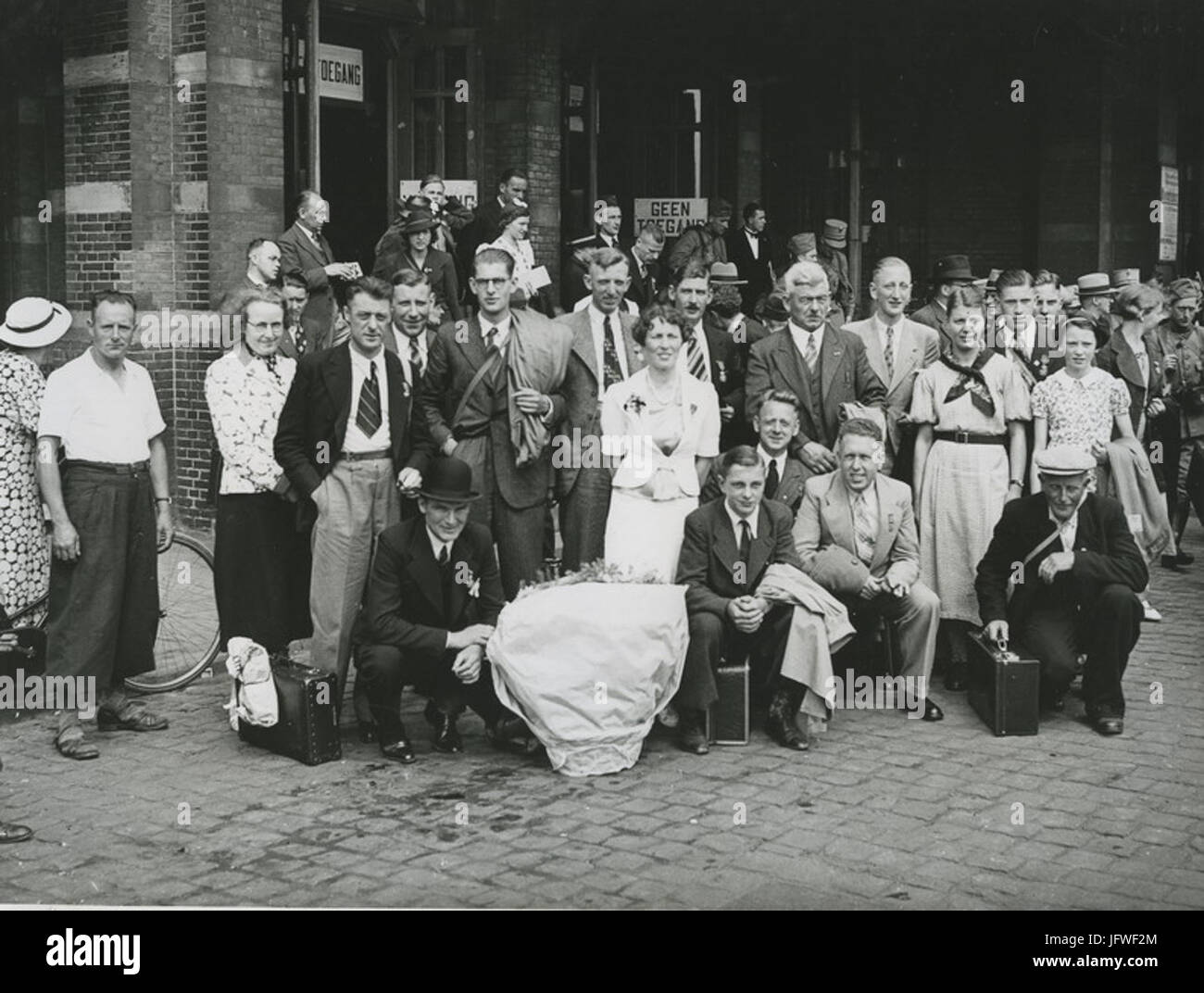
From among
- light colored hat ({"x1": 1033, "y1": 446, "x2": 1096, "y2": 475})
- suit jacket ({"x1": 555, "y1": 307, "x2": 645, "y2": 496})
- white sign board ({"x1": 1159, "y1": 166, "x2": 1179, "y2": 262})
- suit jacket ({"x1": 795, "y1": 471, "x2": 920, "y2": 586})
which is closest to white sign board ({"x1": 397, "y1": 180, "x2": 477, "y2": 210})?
suit jacket ({"x1": 555, "y1": 307, "x2": 645, "y2": 496})

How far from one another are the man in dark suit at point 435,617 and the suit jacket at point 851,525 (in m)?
1.64

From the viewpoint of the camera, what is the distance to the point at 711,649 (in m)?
7.32

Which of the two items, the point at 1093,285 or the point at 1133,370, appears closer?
the point at 1133,370

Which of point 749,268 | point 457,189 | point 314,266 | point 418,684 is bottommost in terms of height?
point 418,684

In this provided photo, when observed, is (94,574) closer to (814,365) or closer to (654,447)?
(654,447)

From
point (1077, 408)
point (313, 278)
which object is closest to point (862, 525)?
point (1077, 408)

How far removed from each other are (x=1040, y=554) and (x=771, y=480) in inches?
54.4

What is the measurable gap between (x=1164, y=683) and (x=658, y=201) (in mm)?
10520

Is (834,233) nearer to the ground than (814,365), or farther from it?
farther from it

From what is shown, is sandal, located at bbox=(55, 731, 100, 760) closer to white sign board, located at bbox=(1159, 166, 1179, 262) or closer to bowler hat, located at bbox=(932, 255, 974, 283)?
bowler hat, located at bbox=(932, 255, 974, 283)

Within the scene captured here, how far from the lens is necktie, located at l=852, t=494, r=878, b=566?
801 cm

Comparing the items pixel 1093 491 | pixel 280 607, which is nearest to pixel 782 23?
pixel 1093 491

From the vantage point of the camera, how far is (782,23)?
60.6 feet

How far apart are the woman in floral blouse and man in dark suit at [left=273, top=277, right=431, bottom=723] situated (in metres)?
0.19
